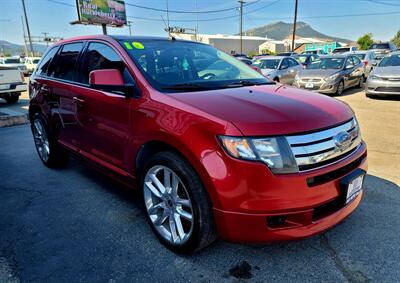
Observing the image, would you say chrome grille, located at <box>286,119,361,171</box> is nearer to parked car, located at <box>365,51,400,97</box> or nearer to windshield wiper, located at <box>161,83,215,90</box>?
windshield wiper, located at <box>161,83,215,90</box>

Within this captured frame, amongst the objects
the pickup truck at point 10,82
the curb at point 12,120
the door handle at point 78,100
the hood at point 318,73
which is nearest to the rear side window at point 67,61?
the door handle at point 78,100

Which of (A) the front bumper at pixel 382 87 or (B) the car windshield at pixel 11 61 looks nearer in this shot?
(A) the front bumper at pixel 382 87

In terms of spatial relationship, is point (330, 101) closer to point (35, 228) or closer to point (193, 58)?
point (193, 58)

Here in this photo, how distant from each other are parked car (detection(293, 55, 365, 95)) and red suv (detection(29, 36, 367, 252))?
27.6 feet

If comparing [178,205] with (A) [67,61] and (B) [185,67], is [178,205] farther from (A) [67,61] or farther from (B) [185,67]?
(A) [67,61]

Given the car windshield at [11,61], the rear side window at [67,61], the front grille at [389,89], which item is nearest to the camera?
the rear side window at [67,61]

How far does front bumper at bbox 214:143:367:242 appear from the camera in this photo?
1.97m

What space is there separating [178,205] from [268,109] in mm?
989

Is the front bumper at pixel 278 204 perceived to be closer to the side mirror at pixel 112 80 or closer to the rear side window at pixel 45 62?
the side mirror at pixel 112 80

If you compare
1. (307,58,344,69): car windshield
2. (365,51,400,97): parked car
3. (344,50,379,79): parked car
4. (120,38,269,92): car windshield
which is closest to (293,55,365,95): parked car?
(307,58,344,69): car windshield

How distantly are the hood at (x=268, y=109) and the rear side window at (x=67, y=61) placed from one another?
1793mm

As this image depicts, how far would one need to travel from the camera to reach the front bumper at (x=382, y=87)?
9.44 metres

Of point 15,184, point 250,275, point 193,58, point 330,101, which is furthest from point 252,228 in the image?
point 15,184

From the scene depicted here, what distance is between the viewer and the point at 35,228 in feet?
9.70
